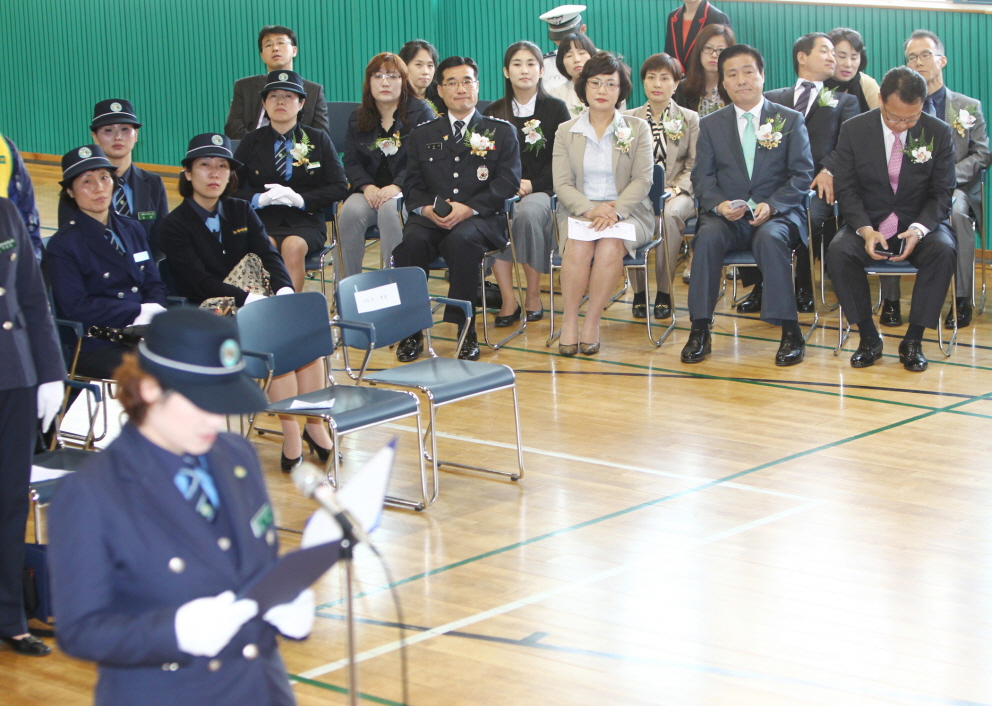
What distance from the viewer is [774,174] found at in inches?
279

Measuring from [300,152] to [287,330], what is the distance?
2.72 meters

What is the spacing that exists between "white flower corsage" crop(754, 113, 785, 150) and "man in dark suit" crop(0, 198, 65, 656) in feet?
15.6

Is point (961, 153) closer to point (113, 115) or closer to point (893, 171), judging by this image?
point (893, 171)

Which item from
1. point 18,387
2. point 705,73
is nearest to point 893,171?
point 705,73

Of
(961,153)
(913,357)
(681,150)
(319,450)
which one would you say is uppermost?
(681,150)

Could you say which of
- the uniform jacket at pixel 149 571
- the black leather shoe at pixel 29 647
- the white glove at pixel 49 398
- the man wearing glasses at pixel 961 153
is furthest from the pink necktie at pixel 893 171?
the uniform jacket at pixel 149 571

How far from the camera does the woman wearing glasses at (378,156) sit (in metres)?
7.70

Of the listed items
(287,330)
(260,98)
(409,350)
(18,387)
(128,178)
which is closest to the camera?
(18,387)

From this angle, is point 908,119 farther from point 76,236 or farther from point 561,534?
point 76,236

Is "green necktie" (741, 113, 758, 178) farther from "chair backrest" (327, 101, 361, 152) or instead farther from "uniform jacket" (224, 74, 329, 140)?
"chair backrest" (327, 101, 361, 152)

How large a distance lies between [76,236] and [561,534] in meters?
2.44

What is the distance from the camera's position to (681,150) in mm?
8016

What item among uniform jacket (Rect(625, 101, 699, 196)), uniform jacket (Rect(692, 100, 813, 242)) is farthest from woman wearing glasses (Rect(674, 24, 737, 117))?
uniform jacket (Rect(692, 100, 813, 242))

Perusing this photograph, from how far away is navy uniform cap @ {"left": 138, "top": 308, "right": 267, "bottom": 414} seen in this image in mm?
1883
